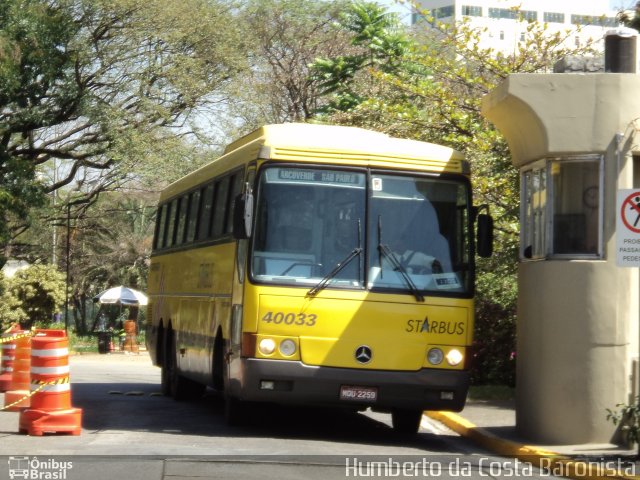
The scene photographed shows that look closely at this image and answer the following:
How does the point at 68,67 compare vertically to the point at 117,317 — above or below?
above

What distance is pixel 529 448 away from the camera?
13266mm

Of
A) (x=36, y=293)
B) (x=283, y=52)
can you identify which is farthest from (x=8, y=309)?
(x=283, y=52)

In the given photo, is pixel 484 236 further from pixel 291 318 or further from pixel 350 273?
pixel 291 318

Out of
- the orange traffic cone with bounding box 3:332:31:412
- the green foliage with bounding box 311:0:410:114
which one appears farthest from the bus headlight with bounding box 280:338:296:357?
the green foliage with bounding box 311:0:410:114

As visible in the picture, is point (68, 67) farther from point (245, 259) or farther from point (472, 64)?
point (245, 259)

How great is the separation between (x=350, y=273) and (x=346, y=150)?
145 cm

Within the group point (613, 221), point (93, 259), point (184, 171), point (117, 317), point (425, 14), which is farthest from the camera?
point (117, 317)

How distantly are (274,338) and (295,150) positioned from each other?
2184 millimetres

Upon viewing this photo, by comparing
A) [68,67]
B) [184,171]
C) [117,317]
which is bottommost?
[117,317]

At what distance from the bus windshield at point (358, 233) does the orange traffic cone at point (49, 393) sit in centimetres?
232

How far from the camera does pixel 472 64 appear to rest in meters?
24.3

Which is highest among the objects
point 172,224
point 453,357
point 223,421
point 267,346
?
point 172,224

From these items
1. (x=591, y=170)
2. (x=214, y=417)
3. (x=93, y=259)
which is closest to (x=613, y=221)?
(x=591, y=170)
